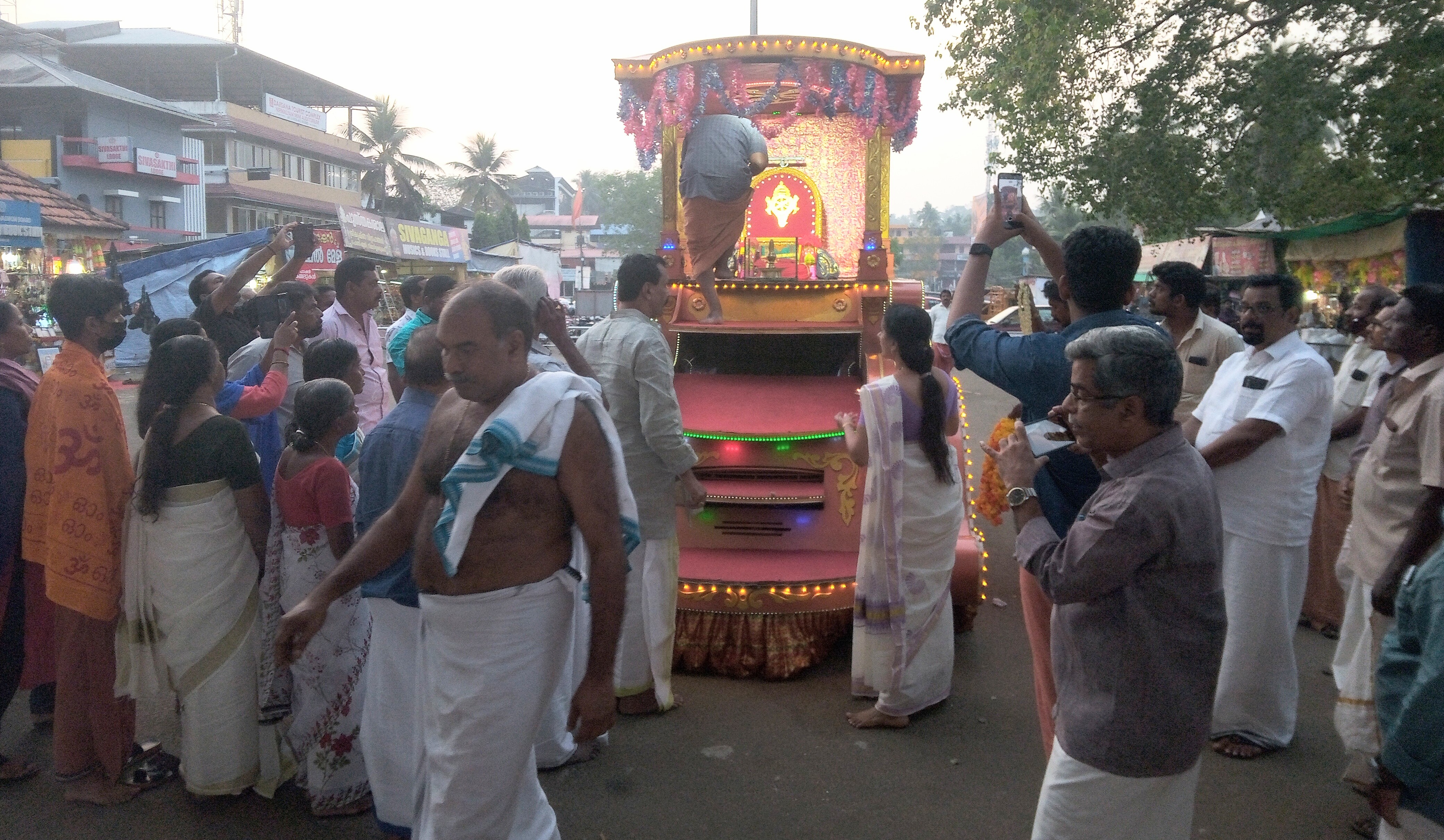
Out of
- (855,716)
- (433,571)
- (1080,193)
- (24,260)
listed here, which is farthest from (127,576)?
(24,260)

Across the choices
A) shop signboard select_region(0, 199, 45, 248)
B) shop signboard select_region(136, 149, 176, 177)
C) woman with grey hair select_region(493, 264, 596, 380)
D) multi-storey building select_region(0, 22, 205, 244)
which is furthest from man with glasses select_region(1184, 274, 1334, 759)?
shop signboard select_region(136, 149, 176, 177)

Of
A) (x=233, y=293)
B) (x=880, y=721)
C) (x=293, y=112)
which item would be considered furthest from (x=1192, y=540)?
(x=293, y=112)

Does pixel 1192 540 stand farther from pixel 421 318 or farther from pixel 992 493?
pixel 421 318

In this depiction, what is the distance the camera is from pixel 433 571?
2.47 meters

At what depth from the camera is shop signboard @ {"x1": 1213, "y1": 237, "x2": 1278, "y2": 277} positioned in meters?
12.2

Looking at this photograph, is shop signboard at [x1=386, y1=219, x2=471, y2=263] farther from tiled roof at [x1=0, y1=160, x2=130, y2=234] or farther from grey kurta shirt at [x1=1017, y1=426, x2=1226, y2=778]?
grey kurta shirt at [x1=1017, y1=426, x2=1226, y2=778]

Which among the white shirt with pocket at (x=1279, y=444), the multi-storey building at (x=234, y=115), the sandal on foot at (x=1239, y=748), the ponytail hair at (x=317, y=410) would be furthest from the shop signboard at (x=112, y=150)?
the sandal on foot at (x=1239, y=748)

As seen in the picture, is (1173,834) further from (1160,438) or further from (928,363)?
(928,363)

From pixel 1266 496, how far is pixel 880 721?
1.82 m

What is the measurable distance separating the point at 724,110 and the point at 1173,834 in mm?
5042

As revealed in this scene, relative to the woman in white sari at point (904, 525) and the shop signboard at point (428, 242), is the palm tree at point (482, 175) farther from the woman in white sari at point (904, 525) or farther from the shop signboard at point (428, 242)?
the woman in white sari at point (904, 525)

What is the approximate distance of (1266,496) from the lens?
377 centimetres

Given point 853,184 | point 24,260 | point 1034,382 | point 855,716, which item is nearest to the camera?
point 1034,382

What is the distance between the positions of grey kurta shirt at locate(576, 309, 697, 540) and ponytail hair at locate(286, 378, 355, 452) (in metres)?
1.17
